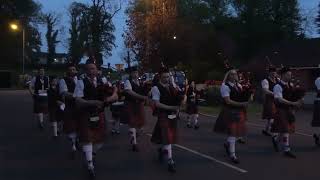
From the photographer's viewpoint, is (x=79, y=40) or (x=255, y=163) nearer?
(x=255, y=163)

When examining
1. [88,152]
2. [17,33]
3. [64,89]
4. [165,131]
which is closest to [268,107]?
[64,89]

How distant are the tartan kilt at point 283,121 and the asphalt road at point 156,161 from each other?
0.56 meters

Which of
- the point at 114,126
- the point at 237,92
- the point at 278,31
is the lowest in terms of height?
the point at 114,126

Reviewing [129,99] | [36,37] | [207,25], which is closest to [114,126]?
[129,99]

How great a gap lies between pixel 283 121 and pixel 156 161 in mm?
2683

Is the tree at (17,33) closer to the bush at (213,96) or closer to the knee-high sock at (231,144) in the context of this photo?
the bush at (213,96)

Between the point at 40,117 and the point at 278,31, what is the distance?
153ft

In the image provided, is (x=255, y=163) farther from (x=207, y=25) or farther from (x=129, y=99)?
(x=207, y=25)

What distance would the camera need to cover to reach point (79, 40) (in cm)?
10775

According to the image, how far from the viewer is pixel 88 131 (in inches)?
388

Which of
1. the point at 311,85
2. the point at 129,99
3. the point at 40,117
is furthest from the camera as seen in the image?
the point at 311,85

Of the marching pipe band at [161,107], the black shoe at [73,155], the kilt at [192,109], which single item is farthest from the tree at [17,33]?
the black shoe at [73,155]

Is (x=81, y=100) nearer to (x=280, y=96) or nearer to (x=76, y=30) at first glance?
(x=280, y=96)

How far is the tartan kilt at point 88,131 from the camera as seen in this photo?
32.2ft
